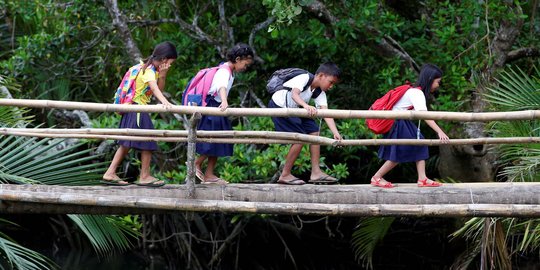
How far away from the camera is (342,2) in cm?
949

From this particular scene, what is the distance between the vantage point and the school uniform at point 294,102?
7.16 meters

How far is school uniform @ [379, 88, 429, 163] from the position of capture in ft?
23.7

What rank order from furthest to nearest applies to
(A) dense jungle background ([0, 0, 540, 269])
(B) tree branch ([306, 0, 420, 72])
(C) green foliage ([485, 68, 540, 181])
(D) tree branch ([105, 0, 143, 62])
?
(D) tree branch ([105, 0, 143, 62]) → (B) tree branch ([306, 0, 420, 72]) → (A) dense jungle background ([0, 0, 540, 269]) → (C) green foliage ([485, 68, 540, 181])

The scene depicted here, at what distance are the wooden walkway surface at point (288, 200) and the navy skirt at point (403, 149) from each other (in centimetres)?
35

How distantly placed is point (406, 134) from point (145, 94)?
1.90 metres

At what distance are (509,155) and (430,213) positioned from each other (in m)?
2.15

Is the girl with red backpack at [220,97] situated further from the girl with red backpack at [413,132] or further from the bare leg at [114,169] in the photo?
the girl with red backpack at [413,132]

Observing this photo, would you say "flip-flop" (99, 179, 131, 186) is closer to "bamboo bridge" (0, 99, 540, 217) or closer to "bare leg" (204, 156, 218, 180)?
"bamboo bridge" (0, 99, 540, 217)

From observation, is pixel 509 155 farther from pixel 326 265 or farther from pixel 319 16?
pixel 326 265

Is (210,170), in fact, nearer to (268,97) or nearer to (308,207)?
(308,207)

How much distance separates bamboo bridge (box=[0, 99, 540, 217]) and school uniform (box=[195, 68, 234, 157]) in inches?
12.4

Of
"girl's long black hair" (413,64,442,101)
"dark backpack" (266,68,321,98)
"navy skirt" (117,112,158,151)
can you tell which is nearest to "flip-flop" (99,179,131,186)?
"navy skirt" (117,112,158,151)

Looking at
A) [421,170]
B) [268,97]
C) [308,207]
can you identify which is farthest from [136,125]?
[268,97]

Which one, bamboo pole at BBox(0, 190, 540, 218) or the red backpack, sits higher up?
the red backpack
